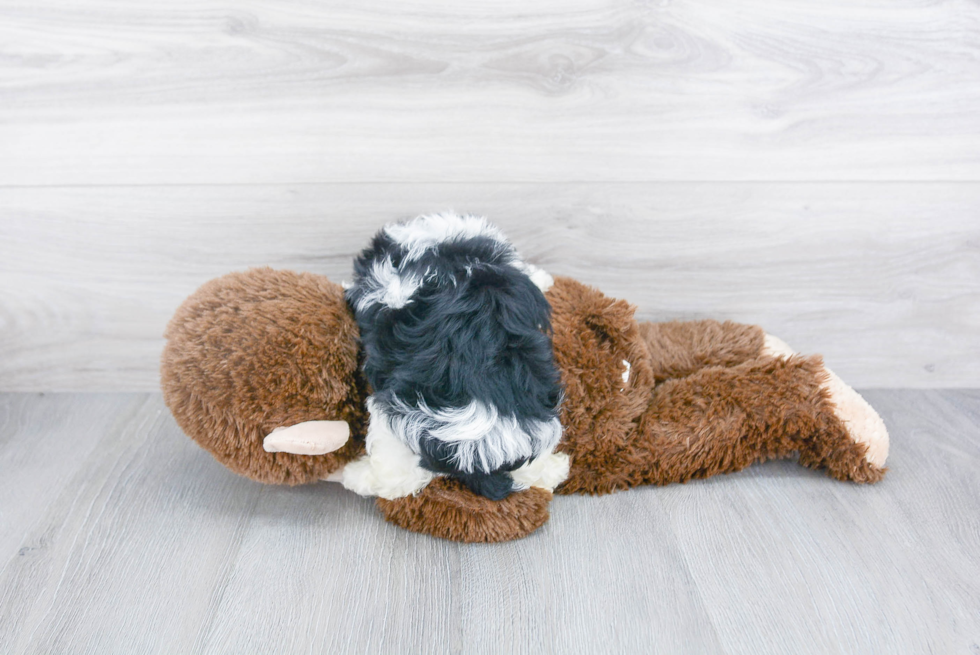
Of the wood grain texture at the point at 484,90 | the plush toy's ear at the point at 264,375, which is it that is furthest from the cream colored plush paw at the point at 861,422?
the plush toy's ear at the point at 264,375

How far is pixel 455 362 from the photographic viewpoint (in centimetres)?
58

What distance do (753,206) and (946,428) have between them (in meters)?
0.40

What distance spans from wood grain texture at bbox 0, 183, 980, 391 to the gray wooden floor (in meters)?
0.20

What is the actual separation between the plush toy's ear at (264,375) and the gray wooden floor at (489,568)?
96mm

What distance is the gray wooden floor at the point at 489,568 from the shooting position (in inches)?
22.2

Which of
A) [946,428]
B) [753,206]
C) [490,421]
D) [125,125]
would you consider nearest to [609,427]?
[490,421]

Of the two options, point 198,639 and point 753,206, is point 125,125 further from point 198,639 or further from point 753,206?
point 753,206

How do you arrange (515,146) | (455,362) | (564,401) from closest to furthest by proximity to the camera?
(455,362)
(564,401)
(515,146)

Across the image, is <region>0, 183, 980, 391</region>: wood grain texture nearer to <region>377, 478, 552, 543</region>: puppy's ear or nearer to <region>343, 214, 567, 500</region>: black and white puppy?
<region>343, 214, 567, 500</region>: black and white puppy

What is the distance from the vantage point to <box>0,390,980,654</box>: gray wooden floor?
1.85 feet

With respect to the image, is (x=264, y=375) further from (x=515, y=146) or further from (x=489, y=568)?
(x=515, y=146)

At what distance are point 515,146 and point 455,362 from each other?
357 millimetres

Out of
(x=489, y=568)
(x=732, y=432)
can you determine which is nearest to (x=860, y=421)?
(x=732, y=432)

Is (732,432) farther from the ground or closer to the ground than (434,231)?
closer to the ground
